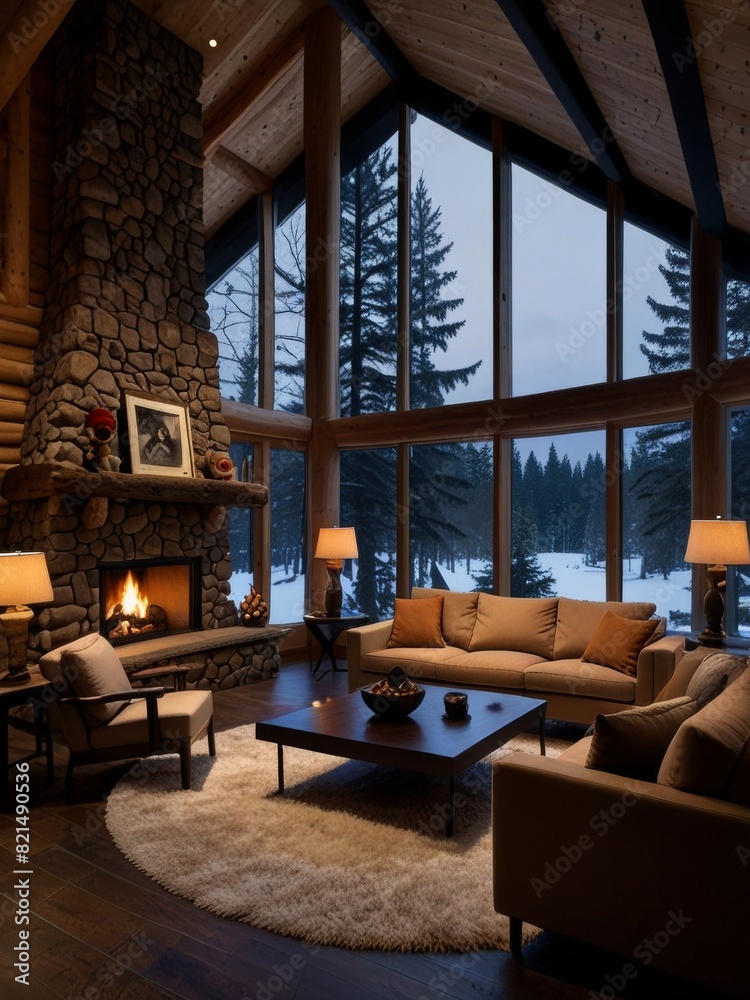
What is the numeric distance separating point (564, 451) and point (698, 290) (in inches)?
70.2

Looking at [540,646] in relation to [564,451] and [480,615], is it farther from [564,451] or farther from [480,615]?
[564,451]

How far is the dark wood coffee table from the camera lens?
10.6ft

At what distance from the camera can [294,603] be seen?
8.09m

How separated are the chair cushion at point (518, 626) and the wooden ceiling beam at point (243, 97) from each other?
18.3ft

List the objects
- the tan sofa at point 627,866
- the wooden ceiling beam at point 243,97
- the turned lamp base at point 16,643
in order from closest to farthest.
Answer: the tan sofa at point 627,866
the turned lamp base at point 16,643
the wooden ceiling beam at point 243,97

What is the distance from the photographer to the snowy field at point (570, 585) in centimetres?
593

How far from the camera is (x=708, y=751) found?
2082 millimetres

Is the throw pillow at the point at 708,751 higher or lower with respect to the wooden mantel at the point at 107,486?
lower

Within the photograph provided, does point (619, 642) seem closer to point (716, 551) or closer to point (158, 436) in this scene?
point (716, 551)

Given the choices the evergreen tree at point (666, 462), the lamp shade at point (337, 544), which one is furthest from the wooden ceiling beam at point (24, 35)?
the evergreen tree at point (666, 462)

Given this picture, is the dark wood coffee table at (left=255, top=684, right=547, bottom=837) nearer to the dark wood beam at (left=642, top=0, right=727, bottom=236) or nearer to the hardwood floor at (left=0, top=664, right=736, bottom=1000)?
the hardwood floor at (left=0, top=664, right=736, bottom=1000)

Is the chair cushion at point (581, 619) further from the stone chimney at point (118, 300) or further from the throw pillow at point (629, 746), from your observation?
the stone chimney at point (118, 300)

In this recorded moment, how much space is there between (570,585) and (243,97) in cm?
607

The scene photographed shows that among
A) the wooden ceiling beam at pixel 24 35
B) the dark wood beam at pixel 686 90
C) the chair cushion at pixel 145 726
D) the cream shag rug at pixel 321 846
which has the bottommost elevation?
the cream shag rug at pixel 321 846
